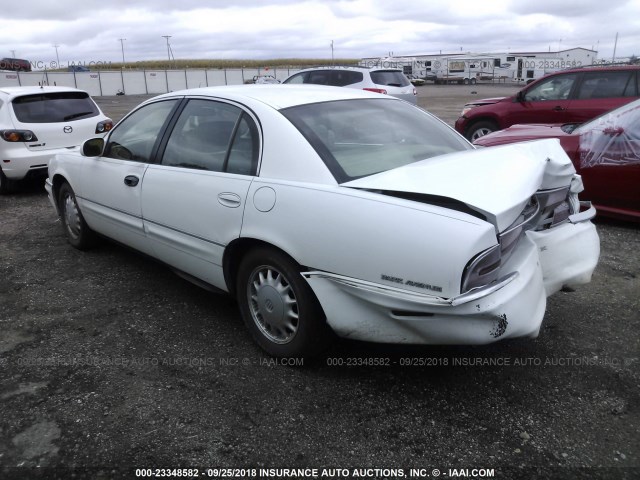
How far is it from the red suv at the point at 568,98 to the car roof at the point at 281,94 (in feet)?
19.5

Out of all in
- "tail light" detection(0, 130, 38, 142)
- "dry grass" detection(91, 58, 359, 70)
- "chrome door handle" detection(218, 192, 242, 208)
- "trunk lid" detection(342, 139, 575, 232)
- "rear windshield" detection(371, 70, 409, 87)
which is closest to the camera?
"trunk lid" detection(342, 139, 575, 232)

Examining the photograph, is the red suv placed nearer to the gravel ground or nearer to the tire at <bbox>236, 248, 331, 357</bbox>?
the gravel ground

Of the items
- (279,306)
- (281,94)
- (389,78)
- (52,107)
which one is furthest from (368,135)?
(389,78)

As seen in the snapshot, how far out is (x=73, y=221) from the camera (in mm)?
5117

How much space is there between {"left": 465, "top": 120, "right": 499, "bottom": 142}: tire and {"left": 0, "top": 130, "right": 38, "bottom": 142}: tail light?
277 inches

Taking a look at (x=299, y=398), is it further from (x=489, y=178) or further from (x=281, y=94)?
(x=281, y=94)

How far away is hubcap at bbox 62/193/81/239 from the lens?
503cm

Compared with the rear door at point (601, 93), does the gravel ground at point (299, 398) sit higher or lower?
lower

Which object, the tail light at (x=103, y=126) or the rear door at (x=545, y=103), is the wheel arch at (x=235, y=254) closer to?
the tail light at (x=103, y=126)

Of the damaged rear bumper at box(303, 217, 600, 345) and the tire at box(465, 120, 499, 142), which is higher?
the tire at box(465, 120, 499, 142)

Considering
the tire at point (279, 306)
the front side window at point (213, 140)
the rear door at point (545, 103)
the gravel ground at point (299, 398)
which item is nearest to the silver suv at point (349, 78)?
the rear door at point (545, 103)

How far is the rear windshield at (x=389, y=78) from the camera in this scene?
47.0 feet

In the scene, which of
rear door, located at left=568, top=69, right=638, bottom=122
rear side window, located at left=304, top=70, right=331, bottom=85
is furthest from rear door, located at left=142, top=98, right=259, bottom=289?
rear side window, located at left=304, top=70, right=331, bottom=85

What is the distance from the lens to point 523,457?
240 centimetres
